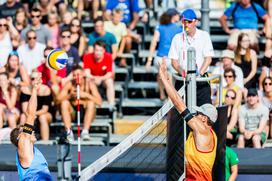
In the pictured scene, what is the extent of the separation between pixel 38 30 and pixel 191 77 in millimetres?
7007

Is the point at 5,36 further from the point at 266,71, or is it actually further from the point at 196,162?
the point at 196,162

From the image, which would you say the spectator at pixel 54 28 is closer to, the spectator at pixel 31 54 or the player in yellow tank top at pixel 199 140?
the spectator at pixel 31 54

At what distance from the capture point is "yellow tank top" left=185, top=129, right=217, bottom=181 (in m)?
12.1

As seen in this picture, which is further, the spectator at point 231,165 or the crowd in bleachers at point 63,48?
the crowd in bleachers at point 63,48

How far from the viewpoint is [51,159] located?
14.4 metres

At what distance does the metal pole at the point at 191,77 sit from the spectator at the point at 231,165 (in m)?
1.77

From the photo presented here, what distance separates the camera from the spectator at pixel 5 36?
18062mm

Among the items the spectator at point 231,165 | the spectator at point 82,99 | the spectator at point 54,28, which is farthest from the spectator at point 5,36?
the spectator at point 231,165

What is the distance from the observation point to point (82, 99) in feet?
55.1

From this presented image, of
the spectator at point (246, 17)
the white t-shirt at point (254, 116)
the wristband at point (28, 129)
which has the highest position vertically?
the spectator at point (246, 17)

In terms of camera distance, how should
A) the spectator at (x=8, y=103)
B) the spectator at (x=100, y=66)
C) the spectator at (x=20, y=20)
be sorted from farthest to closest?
the spectator at (x=20, y=20) → the spectator at (x=100, y=66) → the spectator at (x=8, y=103)

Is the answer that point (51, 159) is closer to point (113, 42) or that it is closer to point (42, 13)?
point (113, 42)

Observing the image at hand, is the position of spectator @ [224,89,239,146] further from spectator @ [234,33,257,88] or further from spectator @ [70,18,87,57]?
spectator @ [70,18,87,57]

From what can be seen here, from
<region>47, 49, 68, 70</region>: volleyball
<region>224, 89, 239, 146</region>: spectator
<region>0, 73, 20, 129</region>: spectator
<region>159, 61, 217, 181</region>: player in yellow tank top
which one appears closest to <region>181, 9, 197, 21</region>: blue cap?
<region>47, 49, 68, 70</region>: volleyball
